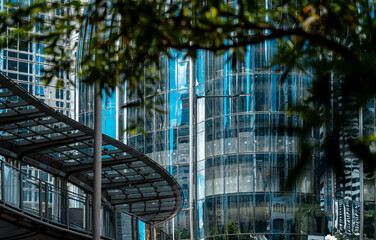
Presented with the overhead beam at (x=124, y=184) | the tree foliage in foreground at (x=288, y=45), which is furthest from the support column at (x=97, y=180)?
the tree foliage in foreground at (x=288, y=45)

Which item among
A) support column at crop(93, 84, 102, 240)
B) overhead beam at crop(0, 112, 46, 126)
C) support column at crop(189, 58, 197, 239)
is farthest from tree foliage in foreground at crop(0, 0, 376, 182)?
support column at crop(189, 58, 197, 239)

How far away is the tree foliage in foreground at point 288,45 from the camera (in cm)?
487

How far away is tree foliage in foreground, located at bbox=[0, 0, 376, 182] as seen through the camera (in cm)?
487

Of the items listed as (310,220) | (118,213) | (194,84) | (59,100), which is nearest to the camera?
(118,213)

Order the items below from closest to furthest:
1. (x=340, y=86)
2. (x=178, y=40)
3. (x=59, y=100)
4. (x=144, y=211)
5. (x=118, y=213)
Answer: (x=340, y=86) < (x=178, y=40) < (x=118, y=213) < (x=144, y=211) < (x=59, y=100)

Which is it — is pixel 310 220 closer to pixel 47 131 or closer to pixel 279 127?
pixel 47 131

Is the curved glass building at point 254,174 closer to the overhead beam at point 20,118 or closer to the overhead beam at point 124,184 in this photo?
the overhead beam at point 124,184

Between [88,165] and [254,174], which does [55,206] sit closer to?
[88,165]

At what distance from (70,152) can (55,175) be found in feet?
3.89

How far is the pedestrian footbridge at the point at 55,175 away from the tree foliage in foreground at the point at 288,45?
1070 cm

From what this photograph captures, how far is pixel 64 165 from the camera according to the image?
983 inches

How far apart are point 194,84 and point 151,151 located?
608 centimetres

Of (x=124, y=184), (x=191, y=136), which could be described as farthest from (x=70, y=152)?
(x=191, y=136)

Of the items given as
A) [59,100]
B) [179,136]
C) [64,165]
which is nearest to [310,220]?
[179,136]
